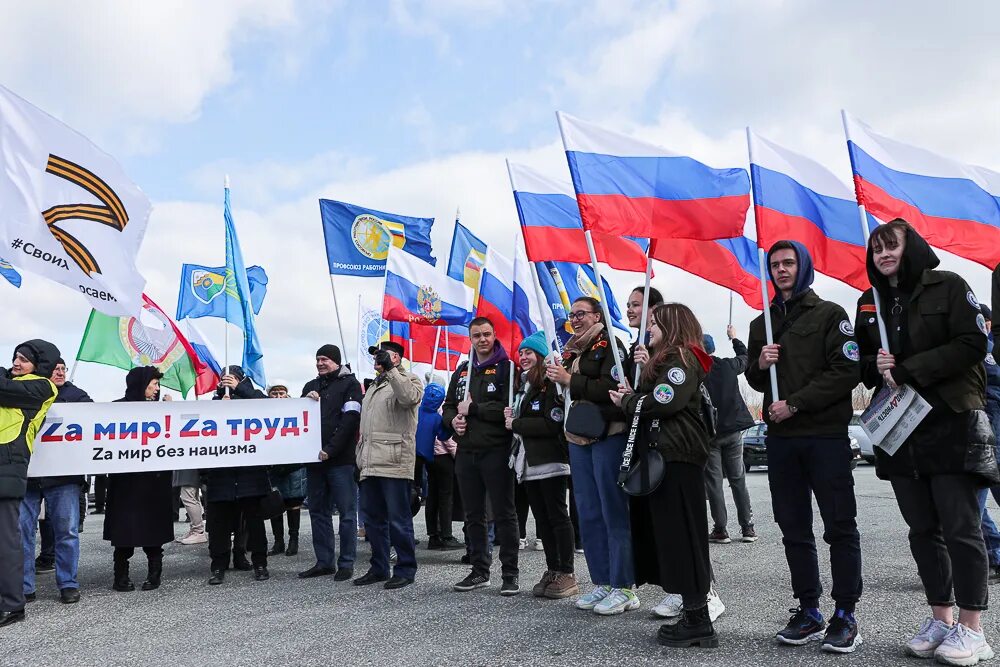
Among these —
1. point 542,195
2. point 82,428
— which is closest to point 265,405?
point 82,428

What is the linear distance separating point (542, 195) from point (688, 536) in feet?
11.4

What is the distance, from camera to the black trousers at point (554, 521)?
5.93 metres

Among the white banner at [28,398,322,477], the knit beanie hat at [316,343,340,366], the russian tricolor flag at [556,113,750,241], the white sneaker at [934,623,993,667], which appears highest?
the russian tricolor flag at [556,113,750,241]

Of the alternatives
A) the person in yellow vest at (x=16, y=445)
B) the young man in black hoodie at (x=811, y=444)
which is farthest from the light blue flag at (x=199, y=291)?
the young man in black hoodie at (x=811, y=444)

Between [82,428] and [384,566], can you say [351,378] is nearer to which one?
[384,566]

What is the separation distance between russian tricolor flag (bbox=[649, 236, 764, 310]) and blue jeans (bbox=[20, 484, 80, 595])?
17.0ft

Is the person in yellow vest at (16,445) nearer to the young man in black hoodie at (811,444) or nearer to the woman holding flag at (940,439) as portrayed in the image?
the young man in black hoodie at (811,444)

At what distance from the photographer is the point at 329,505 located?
7.62 metres

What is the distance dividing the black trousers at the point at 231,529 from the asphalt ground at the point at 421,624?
0.23 meters

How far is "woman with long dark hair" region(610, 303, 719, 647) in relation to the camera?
173 inches

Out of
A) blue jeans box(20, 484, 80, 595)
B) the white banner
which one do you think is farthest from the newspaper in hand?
blue jeans box(20, 484, 80, 595)

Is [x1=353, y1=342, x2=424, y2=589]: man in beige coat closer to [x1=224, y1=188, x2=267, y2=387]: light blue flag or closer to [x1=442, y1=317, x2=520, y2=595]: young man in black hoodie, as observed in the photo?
[x1=442, y1=317, x2=520, y2=595]: young man in black hoodie

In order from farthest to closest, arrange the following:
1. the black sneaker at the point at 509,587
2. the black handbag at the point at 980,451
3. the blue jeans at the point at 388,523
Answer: the blue jeans at the point at 388,523
the black sneaker at the point at 509,587
the black handbag at the point at 980,451

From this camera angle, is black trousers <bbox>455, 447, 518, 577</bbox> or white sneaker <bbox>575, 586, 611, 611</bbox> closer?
white sneaker <bbox>575, 586, 611, 611</bbox>
